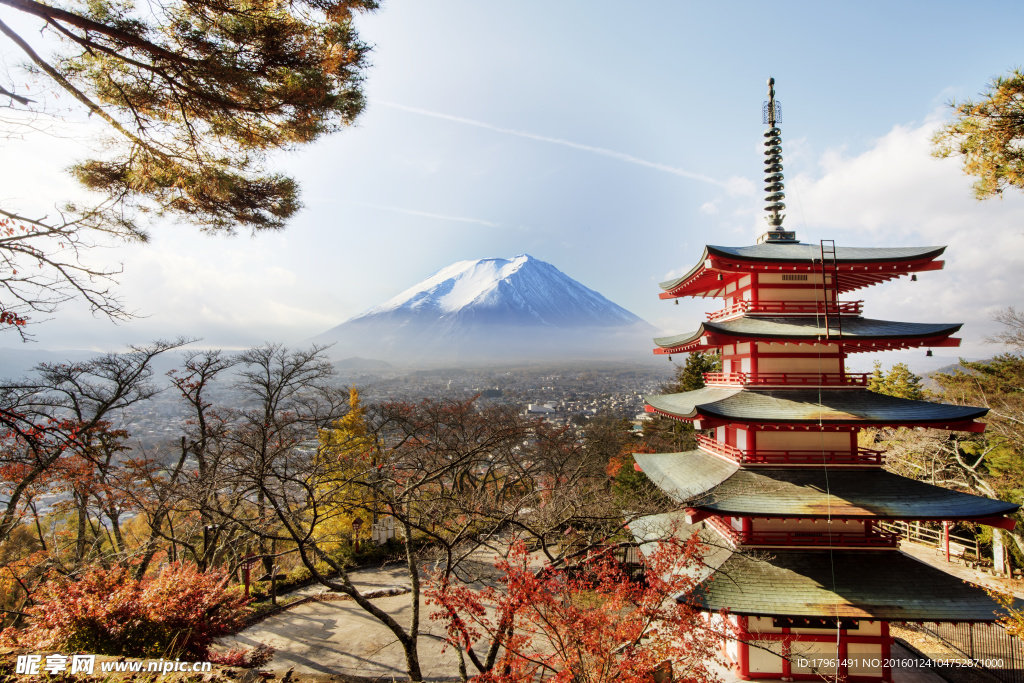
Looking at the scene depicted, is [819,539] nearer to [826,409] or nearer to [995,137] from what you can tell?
[826,409]

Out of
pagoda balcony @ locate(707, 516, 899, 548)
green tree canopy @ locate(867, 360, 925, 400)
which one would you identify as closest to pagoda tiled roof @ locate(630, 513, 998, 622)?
pagoda balcony @ locate(707, 516, 899, 548)

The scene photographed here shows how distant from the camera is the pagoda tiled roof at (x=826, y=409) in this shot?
263 inches

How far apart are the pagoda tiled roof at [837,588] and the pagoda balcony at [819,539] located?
14 centimetres

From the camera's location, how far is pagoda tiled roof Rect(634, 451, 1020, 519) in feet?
20.7

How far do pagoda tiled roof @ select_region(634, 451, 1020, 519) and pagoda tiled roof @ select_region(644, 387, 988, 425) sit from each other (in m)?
1.00

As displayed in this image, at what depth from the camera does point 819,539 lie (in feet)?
23.2

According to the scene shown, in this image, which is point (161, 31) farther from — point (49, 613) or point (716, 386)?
point (716, 386)

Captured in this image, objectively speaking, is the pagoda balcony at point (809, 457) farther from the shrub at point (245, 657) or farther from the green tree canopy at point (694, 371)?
the green tree canopy at point (694, 371)

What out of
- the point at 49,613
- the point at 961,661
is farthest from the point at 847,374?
the point at 49,613

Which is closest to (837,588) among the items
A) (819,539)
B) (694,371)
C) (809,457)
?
(819,539)

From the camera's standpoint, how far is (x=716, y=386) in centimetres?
888

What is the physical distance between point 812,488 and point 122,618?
10.8 metres

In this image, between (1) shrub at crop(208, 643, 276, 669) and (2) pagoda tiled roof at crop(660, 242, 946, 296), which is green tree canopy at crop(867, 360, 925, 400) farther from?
(1) shrub at crop(208, 643, 276, 669)

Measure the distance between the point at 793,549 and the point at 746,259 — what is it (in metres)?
4.81
